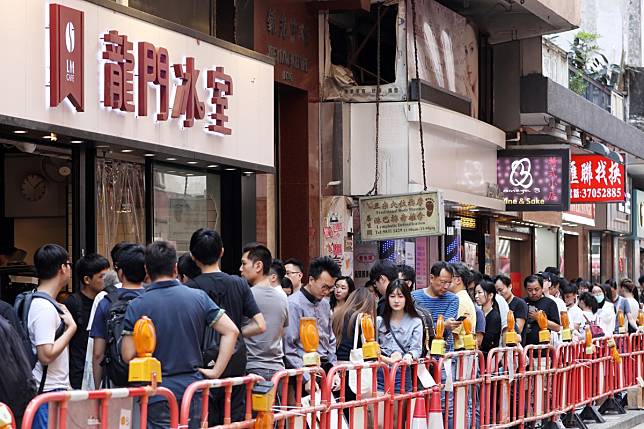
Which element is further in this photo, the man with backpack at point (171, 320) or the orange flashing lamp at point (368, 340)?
the orange flashing lamp at point (368, 340)

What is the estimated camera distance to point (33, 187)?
14.6 metres

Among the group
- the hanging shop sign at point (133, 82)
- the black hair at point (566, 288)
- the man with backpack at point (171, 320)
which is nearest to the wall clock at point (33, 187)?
the hanging shop sign at point (133, 82)

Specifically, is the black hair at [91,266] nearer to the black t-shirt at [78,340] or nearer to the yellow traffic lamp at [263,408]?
the black t-shirt at [78,340]

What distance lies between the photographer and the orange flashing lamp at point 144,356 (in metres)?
7.50

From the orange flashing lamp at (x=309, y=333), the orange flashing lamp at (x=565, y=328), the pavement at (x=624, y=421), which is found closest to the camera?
the orange flashing lamp at (x=309, y=333)

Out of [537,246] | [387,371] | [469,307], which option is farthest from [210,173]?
[537,246]

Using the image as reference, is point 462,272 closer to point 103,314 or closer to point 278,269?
point 278,269

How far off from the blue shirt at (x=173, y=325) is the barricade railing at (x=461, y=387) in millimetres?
4531

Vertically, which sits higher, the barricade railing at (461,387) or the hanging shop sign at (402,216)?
the hanging shop sign at (402,216)

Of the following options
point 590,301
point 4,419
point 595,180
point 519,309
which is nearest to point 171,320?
point 4,419

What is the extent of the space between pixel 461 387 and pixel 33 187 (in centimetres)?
503

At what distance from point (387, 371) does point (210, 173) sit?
19.7 ft

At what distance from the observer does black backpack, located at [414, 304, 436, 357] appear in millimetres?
12555

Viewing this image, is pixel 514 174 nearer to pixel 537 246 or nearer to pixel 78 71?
pixel 537 246
